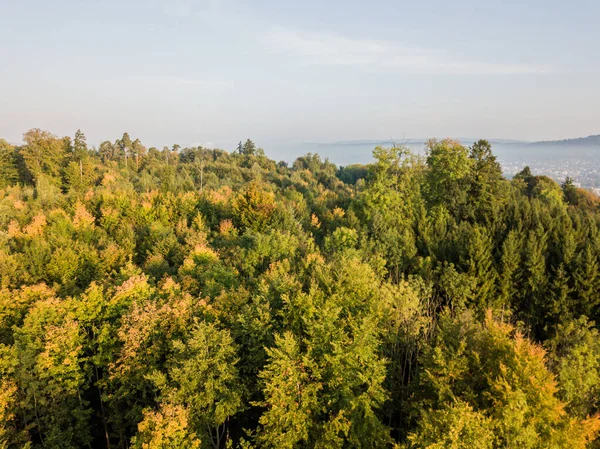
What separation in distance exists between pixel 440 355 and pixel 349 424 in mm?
5853

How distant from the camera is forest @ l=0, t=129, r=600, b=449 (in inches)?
715

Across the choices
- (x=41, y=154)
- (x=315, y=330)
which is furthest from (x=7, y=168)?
(x=315, y=330)

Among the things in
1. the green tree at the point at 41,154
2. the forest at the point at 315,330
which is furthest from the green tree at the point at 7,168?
the forest at the point at 315,330

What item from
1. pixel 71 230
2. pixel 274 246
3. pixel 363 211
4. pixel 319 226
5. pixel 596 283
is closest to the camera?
pixel 596 283

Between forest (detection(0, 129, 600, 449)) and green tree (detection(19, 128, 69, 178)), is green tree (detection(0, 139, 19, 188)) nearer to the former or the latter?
green tree (detection(19, 128, 69, 178))

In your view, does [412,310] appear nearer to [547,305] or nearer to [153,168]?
Answer: [547,305]

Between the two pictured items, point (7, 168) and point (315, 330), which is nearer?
point (315, 330)

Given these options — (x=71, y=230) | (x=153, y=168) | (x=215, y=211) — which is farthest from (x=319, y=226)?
(x=153, y=168)

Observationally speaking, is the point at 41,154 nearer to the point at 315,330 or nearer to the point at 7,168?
the point at 7,168

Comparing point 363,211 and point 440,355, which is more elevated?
point 363,211

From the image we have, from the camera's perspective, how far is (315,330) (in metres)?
22.3

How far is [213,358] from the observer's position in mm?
20625

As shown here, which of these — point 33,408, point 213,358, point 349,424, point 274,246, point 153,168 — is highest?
point 153,168

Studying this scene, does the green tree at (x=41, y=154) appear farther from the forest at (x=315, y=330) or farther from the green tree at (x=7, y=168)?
the forest at (x=315, y=330)
